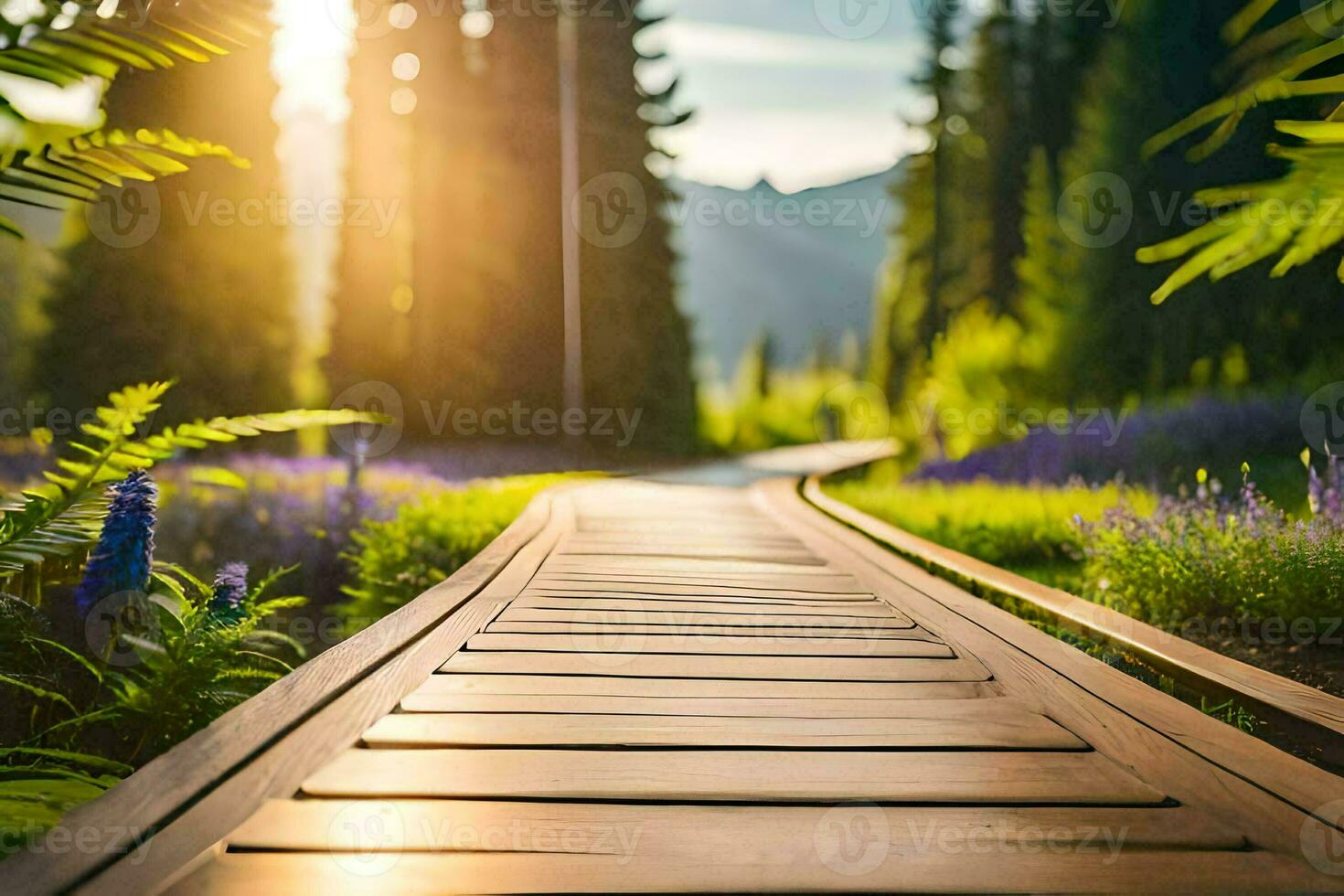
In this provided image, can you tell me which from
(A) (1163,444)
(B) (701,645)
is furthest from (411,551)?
(A) (1163,444)

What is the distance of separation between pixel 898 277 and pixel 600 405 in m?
18.3

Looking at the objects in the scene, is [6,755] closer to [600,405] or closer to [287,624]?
[287,624]

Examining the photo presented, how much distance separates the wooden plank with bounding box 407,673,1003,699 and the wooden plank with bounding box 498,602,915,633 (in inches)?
33.2

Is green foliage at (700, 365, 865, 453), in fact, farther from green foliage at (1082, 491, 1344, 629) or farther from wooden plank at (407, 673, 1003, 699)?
wooden plank at (407, 673, 1003, 699)

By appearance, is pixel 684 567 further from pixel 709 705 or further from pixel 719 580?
pixel 709 705

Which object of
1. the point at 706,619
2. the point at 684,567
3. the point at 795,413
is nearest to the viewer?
the point at 706,619

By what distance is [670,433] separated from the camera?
2412 cm

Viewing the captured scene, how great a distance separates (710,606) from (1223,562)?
2696 millimetres

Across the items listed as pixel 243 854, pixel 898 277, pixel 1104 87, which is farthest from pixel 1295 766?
pixel 898 277

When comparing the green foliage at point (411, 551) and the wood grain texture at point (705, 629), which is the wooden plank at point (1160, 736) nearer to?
the wood grain texture at point (705, 629)

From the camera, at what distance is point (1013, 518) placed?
737 centimetres

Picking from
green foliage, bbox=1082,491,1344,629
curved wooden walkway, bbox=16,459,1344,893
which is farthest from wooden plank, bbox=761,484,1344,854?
green foliage, bbox=1082,491,1344,629

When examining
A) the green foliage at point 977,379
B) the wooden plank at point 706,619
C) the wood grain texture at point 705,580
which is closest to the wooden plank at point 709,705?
the wooden plank at point 706,619

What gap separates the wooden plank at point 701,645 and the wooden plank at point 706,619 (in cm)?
24
